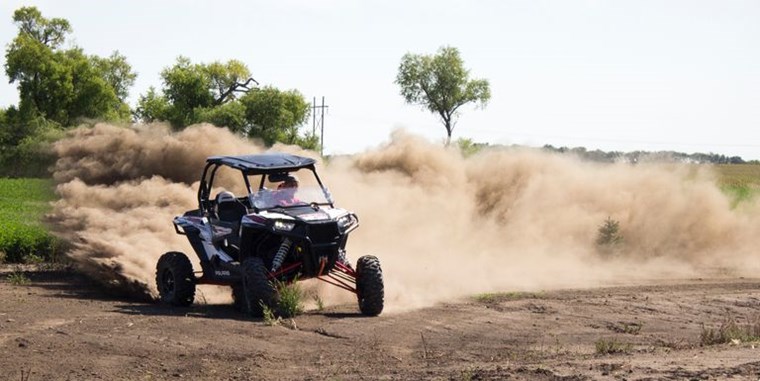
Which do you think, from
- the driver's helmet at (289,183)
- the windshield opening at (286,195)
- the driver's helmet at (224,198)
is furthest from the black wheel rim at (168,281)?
the driver's helmet at (289,183)

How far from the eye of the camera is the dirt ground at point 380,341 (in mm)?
11469

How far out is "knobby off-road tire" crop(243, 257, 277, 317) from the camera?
16.0 m

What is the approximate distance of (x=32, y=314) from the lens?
1619 cm

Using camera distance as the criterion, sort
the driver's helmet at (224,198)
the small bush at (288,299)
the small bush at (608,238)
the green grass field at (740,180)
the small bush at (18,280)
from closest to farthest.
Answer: the small bush at (288,299), the driver's helmet at (224,198), the small bush at (18,280), the small bush at (608,238), the green grass field at (740,180)

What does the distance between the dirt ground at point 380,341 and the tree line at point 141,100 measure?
5574 centimetres

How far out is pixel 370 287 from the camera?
16750 mm

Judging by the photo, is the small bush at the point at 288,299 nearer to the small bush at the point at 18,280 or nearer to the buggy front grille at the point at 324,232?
the buggy front grille at the point at 324,232

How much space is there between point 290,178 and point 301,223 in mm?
1469

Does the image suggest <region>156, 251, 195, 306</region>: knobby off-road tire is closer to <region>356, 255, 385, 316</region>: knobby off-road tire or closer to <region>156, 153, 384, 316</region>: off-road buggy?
<region>156, 153, 384, 316</region>: off-road buggy

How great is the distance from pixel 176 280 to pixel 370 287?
12.0 feet

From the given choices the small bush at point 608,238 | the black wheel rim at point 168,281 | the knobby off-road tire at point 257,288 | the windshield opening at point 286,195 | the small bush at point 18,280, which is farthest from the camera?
the small bush at point 608,238

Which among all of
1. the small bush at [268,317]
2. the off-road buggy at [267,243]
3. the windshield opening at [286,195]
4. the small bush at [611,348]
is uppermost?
the windshield opening at [286,195]

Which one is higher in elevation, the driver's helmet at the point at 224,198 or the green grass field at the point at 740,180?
the driver's helmet at the point at 224,198

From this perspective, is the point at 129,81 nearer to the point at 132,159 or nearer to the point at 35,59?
the point at 35,59
